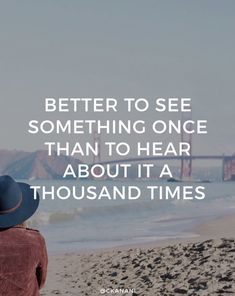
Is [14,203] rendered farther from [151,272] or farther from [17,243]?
[151,272]

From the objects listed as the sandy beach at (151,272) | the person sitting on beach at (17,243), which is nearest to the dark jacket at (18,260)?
the person sitting on beach at (17,243)

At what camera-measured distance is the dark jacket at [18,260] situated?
202cm

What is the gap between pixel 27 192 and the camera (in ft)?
6.79

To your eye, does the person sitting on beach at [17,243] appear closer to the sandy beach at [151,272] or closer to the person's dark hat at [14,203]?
the person's dark hat at [14,203]

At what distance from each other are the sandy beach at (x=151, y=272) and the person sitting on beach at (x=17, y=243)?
4.22m

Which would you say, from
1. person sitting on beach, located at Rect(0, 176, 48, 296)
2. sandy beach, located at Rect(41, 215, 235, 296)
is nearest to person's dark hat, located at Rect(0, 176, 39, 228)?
person sitting on beach, located at Rect(0, 176, 48, 296)

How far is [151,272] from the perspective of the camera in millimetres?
7746

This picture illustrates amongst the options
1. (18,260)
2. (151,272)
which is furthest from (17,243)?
(151,272)

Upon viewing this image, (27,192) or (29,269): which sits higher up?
(27,192)

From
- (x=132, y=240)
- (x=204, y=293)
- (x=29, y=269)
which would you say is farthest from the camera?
(x=132, y=240)

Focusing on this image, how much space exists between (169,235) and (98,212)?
1088 cm

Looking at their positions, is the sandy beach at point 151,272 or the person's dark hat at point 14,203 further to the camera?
the sandy beach at point 151,272

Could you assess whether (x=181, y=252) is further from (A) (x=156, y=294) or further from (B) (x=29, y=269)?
(B) (x=29, y=269)

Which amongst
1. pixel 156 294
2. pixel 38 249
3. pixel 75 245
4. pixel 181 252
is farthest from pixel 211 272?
pixel 75 245
